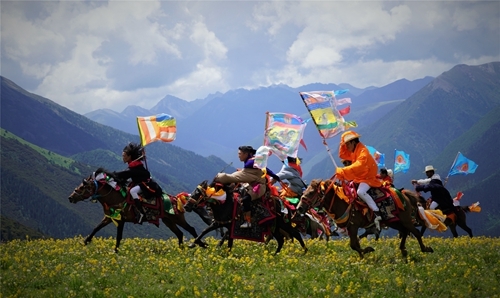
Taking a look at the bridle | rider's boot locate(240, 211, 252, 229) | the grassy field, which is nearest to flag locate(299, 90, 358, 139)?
rider's boot locate(240, 211, 252, 229)

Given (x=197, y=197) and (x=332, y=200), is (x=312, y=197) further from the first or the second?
(x=197, y=197)

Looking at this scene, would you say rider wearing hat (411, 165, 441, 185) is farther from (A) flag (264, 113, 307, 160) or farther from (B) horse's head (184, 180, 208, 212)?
(B) horse's head (184, 180, 208, 212)

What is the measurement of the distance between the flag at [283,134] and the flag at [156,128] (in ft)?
13.5

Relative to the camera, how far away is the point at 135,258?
16344 millimetres

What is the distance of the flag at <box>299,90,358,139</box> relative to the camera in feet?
56.5

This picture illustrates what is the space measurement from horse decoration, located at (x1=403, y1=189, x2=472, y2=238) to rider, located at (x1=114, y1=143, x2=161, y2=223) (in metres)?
8.89

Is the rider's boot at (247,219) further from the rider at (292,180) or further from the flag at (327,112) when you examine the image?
the flag at (327,112)

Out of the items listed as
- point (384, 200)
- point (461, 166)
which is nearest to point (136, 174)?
point (384, 200)

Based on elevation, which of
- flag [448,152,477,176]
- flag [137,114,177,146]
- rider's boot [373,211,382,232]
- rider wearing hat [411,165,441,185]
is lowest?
rider's boot [373,211,382,232]

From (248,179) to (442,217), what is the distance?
6.67 metres

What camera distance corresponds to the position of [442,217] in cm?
1750

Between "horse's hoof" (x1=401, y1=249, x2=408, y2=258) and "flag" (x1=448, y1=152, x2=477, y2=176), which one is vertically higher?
"flag" (x1=448, y1=152, x2=477, y2=176)

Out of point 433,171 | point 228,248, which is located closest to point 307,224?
point 228,248

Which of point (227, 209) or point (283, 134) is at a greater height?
point (283, 134)
